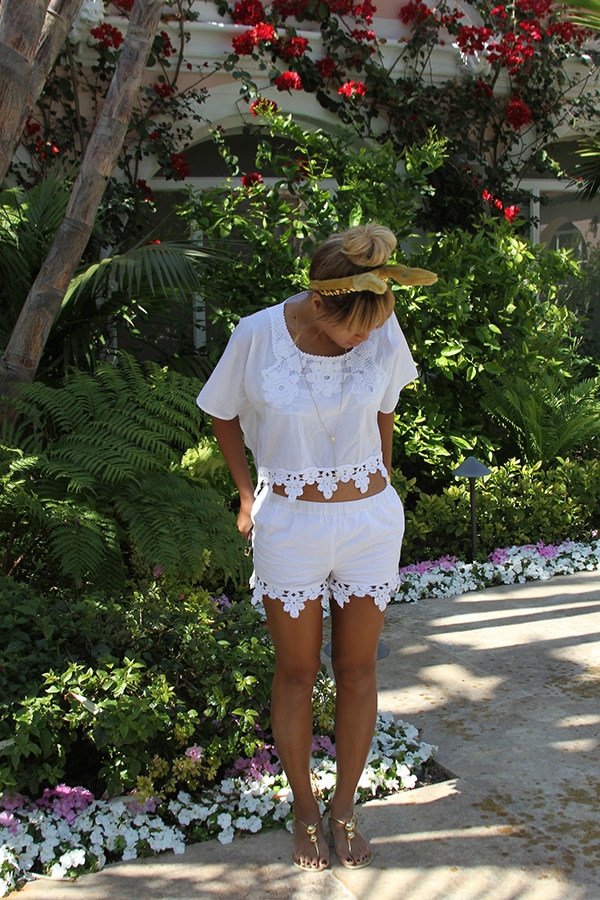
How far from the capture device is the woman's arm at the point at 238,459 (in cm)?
274

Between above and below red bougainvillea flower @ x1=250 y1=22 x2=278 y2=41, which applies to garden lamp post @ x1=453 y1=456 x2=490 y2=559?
below

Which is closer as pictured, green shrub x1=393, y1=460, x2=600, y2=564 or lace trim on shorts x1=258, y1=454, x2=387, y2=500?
lace trim on shorts x1=258, y1=454, x2=387, y2=500

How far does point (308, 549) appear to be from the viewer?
254 cm

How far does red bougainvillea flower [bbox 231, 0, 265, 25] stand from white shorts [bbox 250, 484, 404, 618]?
5.84m

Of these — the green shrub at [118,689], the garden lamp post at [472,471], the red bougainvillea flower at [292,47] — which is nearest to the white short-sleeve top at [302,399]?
the green shrub at [118,689]

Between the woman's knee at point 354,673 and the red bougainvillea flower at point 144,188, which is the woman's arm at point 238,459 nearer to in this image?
the woman's knee at point 354,673

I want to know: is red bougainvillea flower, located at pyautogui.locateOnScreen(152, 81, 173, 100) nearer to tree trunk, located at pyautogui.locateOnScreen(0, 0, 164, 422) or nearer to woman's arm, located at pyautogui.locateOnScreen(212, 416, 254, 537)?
tree trunk, located at pyautogui.locateOnScreen(0, 0, 164, 422)

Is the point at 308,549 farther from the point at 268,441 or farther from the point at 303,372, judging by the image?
the point at 303,372

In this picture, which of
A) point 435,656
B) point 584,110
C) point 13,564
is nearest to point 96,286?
point 13,564

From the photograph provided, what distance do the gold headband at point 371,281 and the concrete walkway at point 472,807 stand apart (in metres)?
1.60

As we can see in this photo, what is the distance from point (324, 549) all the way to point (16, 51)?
2246 mm

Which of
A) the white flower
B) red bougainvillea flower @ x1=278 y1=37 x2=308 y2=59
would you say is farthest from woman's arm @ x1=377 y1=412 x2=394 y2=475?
red bougainvillea flower @ x1=278 y1=37 x2=308 y2=59

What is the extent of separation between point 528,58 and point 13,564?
661 centimetres

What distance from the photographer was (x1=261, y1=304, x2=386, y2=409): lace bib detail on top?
2543mm
